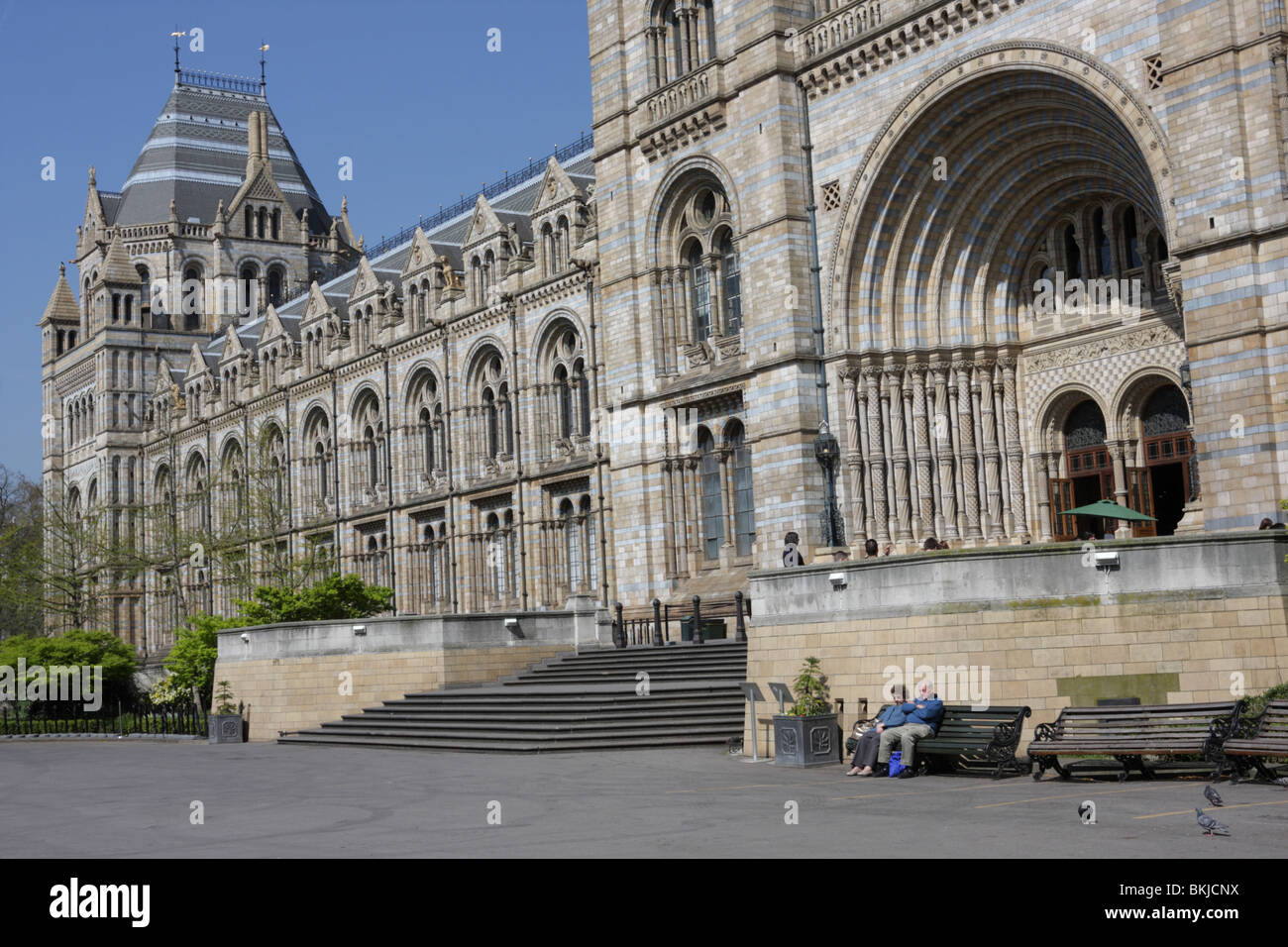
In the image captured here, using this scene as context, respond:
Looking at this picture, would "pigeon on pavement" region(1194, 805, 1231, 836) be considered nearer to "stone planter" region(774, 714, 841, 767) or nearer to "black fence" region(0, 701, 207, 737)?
"stone planter" region(774, 714, 841, 767)

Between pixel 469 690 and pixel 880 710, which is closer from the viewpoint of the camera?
pixel 880 710

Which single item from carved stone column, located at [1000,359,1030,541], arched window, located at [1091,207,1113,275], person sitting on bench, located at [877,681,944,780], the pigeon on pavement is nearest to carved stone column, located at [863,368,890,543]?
carved stone column, located at [1000,359,1030,541]

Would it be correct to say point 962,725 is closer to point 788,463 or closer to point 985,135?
point 788,463

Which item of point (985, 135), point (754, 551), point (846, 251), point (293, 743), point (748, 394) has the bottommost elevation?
point (293, 743)

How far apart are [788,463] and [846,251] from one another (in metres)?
4.65

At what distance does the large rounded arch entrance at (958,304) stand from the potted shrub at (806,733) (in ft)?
31.6

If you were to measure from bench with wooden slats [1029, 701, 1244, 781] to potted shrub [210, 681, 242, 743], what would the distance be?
21381mm

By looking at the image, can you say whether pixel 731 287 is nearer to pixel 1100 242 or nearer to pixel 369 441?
pixel 1100 242

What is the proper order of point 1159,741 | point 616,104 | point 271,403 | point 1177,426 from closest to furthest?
point 1159,741 < point 1177,426 < point 616,104 < point 271,403

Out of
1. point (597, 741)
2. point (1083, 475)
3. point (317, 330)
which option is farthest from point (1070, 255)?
point (317, 330)

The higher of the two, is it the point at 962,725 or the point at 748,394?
the point at 748,394

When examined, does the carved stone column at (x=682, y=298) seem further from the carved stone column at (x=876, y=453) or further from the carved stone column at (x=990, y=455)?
the carved stone column at (x=990, y=455)
